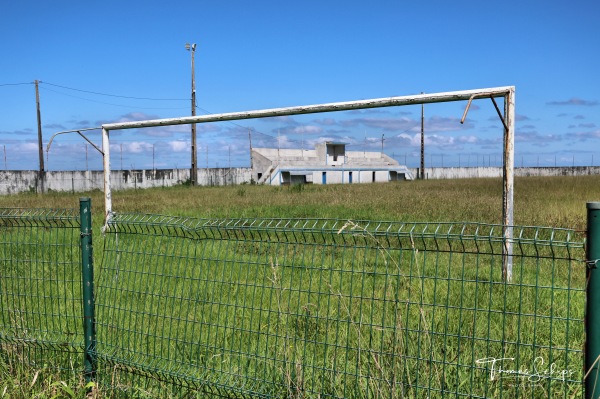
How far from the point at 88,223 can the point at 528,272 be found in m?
5.51

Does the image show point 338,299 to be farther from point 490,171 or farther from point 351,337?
point 490,171

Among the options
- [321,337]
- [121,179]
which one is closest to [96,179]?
[121,179]

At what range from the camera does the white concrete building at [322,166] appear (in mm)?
46875

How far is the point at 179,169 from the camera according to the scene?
41.4 metres

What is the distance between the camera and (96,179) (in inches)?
1522

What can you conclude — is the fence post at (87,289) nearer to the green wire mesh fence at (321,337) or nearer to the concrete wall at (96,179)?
the green wire mesh fence at (321,337)

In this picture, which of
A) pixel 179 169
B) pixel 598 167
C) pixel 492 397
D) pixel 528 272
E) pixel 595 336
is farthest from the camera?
pixel 598 167

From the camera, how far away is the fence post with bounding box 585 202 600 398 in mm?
2156

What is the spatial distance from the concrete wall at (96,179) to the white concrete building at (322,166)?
180 inches

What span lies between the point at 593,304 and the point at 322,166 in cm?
4862

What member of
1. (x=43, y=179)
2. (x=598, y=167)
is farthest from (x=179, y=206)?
(x=598, y=167)

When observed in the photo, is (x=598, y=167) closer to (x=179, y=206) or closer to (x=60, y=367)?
(x=179, y=206)

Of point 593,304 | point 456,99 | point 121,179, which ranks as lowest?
point 593,304

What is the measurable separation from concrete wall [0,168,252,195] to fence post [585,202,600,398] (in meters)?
36.9
